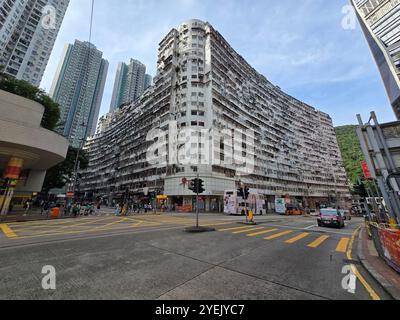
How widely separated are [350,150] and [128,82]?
435 feet

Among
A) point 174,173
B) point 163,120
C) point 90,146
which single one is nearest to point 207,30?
point 163,120

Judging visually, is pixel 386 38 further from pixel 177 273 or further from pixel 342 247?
pixel 177 273

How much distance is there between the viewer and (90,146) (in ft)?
301

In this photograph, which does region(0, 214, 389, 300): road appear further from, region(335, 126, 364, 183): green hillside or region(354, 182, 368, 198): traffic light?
region(335, 126, 364, 183): green hillside

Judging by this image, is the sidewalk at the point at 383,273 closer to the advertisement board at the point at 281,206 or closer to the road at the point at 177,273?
the road at the point at 177,273

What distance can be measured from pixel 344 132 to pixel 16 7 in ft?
528

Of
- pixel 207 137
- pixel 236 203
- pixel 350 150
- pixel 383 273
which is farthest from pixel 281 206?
pixel 350 150

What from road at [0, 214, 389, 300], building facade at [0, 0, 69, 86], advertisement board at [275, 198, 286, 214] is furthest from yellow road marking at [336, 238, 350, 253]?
building facade at [0, 0, 69, 86]

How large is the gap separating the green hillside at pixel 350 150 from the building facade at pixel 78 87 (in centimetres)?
13272

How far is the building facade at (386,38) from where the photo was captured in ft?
93.5

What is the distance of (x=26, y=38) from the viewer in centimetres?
6253

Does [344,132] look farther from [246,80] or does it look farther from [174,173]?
[174,173]

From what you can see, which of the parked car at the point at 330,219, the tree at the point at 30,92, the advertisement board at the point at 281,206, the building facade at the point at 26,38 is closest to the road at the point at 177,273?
the parked car at the point at 330,219

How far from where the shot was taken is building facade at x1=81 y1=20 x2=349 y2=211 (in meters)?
37.8
